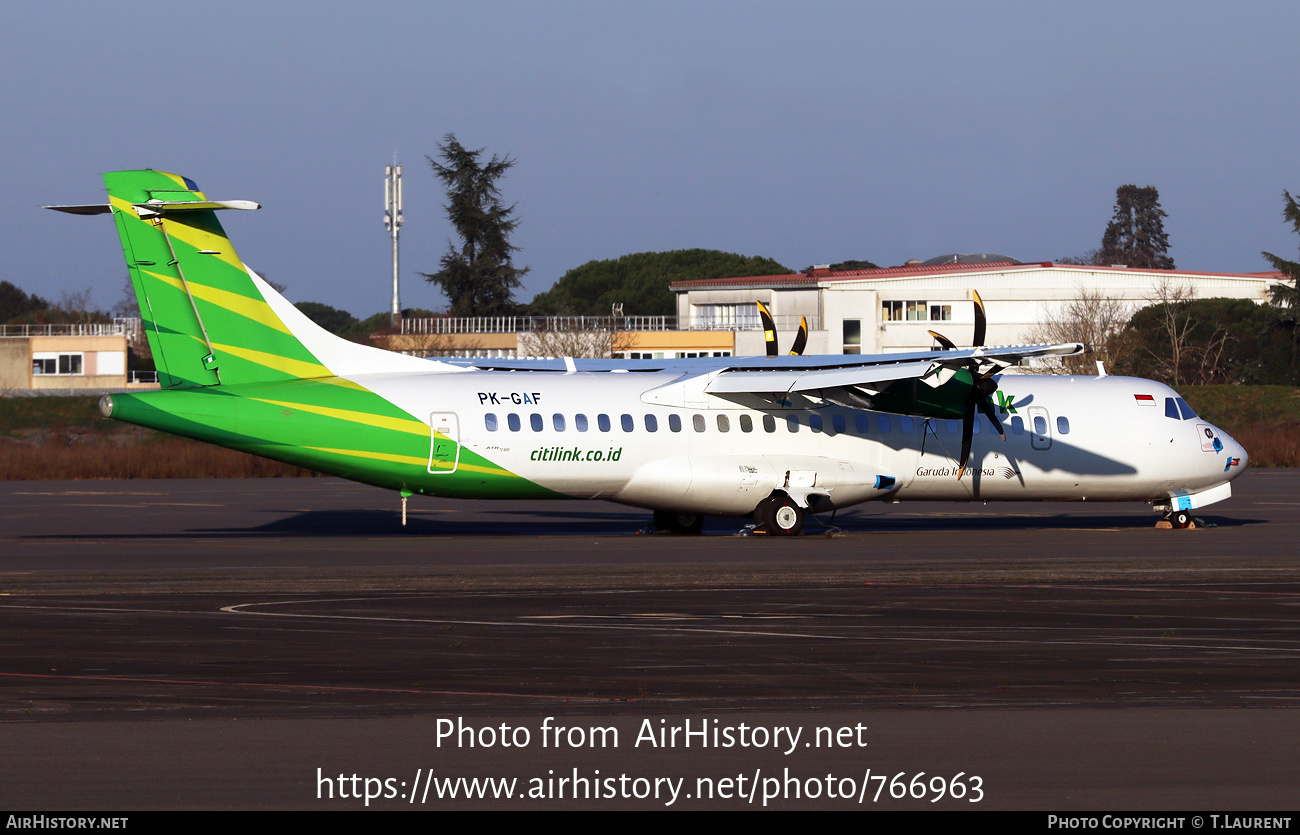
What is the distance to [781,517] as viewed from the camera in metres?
23.7

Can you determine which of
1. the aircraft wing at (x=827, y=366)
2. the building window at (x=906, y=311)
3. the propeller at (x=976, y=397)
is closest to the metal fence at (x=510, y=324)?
the building window at (x=906, y=311)

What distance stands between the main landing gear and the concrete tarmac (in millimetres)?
1571

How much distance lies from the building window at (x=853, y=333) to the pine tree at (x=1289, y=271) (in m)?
21.8

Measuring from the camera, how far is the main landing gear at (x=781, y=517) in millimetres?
23703

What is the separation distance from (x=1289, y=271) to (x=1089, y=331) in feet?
37.8

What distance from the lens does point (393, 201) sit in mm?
78875

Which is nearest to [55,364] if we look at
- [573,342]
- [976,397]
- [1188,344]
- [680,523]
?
[573,342]

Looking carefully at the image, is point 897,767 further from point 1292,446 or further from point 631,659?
point 1292,446

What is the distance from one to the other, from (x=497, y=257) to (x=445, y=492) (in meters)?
59.7

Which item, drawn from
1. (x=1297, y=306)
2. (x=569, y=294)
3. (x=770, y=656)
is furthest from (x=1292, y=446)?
(x=569, y=294)

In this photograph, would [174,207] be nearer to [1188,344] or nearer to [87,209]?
[87,209]

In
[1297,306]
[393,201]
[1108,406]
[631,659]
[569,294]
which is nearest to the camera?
[631,659]

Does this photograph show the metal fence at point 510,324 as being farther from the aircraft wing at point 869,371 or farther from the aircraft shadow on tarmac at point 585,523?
the aircraft wing at point 869,371

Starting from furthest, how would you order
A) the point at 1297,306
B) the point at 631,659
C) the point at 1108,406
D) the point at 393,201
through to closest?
1. the point at 393,201
2. the point at 1297,306
3. the point at 1108,406
4. the point at 631,659
